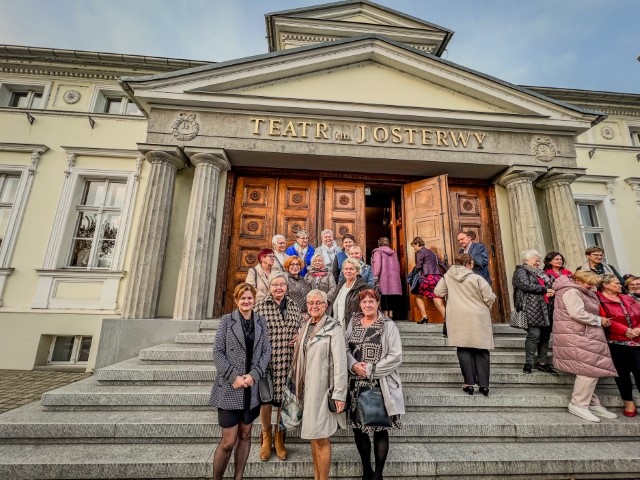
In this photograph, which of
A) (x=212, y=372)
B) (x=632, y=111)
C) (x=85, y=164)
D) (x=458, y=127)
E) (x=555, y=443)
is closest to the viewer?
(x=555, y=443)

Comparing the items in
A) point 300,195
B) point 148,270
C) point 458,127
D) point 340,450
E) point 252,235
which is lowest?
point 340,450

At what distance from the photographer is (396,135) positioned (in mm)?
7496

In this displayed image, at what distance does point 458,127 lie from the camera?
766 centimetres

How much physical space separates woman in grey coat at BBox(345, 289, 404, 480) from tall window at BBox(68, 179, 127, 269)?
8440 millimetres

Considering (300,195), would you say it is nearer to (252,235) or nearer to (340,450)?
(252,235)

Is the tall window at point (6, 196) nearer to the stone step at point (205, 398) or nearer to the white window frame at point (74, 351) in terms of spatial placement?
the white window frame at point (74, 351)

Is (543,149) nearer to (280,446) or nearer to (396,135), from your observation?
(396,135)

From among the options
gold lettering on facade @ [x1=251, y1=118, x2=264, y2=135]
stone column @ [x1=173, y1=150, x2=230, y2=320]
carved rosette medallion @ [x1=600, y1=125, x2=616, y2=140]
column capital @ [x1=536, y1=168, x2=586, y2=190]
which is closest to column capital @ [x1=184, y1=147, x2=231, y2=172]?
stone column @ [x1=173, y1=150, x2=230, y2=320]

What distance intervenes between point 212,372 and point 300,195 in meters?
5.09

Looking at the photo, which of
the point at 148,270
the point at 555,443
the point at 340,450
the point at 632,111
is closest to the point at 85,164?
the point at 148,270

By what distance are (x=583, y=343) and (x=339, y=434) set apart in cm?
326

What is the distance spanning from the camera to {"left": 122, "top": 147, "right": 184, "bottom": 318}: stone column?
6.09 metres

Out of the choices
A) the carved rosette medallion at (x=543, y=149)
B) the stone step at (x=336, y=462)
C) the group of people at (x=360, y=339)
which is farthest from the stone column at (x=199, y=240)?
the carved rosette medallion at (x=543, y=149)

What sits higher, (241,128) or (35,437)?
(241,128)
